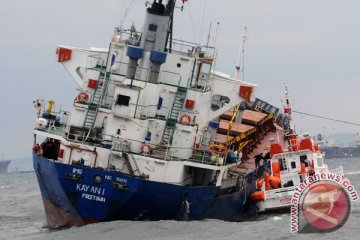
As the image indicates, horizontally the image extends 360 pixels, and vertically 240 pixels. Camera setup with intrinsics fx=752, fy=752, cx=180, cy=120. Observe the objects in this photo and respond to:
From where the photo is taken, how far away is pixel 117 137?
98.6 ft

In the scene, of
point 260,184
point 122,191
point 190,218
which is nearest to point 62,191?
point 122,191

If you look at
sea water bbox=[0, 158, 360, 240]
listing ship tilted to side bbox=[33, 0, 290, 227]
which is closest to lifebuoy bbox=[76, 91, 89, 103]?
listing ship tilted to side bbox=[33, 0, 290, 227]

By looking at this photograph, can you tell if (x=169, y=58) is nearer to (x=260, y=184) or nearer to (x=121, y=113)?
(x=121, y=113)

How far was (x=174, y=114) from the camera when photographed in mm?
31516

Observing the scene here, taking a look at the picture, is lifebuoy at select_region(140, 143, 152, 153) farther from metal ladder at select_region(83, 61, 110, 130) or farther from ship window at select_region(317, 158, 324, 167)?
ship window at select_region(317, 158, 324, 167)

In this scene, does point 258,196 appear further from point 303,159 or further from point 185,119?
point 185,119

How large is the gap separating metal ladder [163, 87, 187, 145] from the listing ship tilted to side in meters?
0.04

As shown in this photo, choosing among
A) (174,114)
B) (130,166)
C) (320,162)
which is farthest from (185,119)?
(320,162)

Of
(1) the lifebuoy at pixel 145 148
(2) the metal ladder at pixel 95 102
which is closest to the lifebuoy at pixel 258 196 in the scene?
(1) the lifebuoy at pixel 145 148

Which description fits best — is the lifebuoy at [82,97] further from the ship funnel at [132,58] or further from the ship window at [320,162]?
the ship window at [320,162]

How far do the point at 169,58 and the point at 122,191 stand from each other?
283 inches

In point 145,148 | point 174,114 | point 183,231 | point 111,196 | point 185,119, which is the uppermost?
point 174,114

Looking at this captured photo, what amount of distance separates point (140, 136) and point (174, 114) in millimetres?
1937

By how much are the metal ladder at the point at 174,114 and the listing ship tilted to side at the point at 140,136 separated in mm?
42
